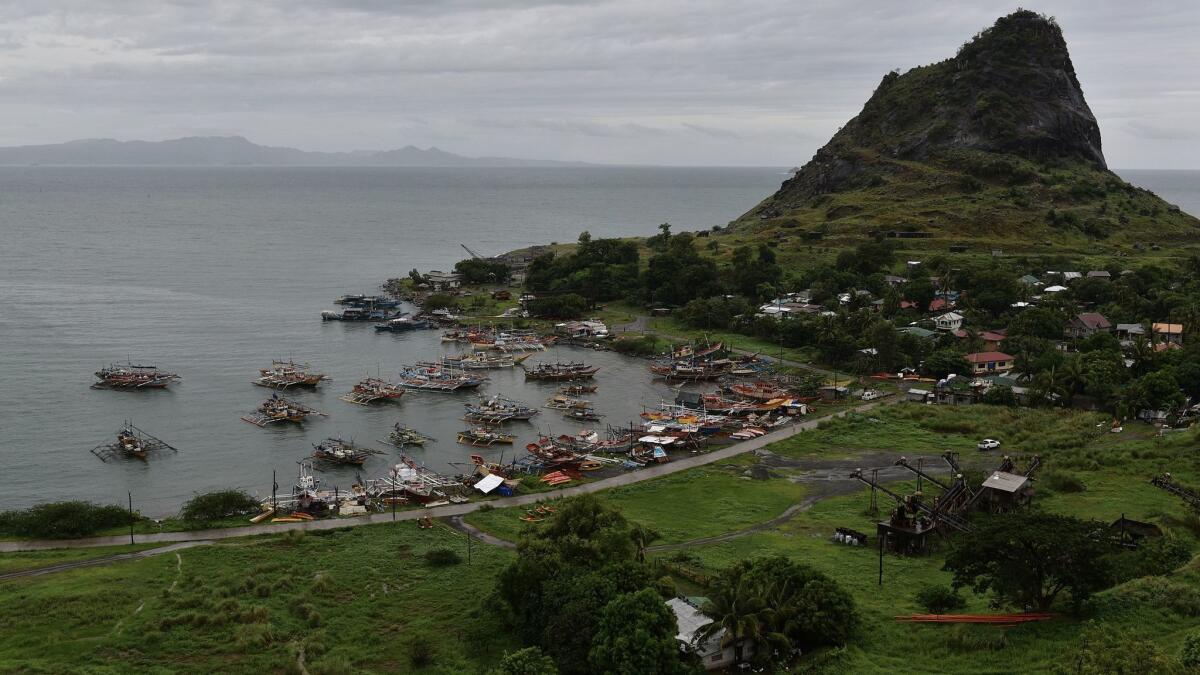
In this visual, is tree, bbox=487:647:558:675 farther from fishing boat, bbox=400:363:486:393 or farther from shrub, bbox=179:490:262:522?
fishing boat, bbox=400:363:486:393

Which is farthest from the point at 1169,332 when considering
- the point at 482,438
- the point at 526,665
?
the point at 526,665

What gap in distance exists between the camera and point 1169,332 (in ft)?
289

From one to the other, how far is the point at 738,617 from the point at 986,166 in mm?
149215

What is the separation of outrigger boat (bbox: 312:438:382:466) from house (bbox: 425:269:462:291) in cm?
7336

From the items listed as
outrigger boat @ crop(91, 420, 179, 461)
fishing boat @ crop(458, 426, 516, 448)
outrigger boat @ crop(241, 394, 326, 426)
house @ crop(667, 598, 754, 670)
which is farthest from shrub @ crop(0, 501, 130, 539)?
house @ crop(667, 598, 754, 670)

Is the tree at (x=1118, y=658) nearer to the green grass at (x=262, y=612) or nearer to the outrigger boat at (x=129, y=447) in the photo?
the green grass at (x=262, y=612)

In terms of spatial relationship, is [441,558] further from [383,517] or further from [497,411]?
[497,411]

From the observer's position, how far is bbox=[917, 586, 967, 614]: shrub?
37812 mm

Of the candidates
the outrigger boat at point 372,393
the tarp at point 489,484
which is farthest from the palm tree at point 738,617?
the outrigger boat at point 372,393

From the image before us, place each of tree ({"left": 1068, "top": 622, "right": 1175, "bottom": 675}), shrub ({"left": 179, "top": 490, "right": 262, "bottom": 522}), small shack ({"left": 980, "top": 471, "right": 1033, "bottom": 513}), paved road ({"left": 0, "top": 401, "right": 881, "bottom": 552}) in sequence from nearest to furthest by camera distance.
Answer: tree ({"left": 1068, "top": 622, "right": 1175, "bottom": 675}) → paved road ({"left": 0, "top": 401, "right": 881, "bottom": 552}) → small shack ({"left": 980, "top": 471, "right": 1033, "bottom": 513}) → shrub ({"left": 179, "top": 490, "right": 262, "bottom": 522})

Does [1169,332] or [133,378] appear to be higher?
[1169,332]

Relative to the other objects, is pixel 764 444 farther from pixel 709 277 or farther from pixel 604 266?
pixel 604 266

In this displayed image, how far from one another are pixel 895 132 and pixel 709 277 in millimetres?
85704

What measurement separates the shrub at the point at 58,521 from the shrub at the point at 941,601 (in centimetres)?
4236
